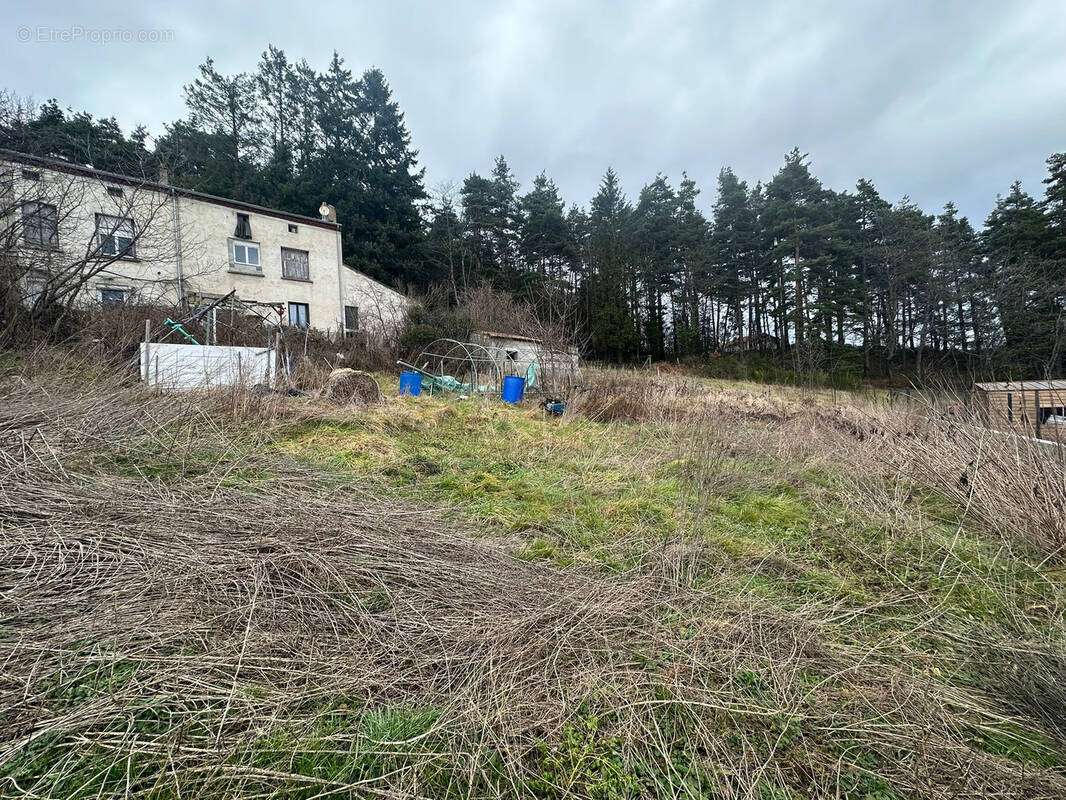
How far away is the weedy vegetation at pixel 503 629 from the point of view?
4.48 feet

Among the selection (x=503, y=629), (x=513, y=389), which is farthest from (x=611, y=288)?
(x=503, y=629)

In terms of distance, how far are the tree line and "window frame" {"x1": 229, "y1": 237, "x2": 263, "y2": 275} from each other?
19.9ft

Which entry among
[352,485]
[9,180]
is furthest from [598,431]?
[9,180]

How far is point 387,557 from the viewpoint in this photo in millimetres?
2578

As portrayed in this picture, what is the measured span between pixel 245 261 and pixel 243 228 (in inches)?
55.2

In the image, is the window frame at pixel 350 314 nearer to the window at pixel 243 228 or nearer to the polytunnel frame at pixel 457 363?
the window at pixel 243 228

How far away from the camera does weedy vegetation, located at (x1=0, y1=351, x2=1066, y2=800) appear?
1.37 metres

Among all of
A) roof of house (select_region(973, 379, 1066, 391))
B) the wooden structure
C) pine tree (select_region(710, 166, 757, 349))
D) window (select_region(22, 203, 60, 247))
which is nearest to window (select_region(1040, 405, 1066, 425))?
the wooden structure

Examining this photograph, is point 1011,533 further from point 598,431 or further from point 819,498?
point 598,431

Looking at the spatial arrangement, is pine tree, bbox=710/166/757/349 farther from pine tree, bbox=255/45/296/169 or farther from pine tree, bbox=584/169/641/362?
pine tree, bbox=255/45/296/169

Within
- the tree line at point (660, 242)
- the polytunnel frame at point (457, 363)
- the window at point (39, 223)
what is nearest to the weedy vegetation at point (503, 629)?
the window at point (39, 223)

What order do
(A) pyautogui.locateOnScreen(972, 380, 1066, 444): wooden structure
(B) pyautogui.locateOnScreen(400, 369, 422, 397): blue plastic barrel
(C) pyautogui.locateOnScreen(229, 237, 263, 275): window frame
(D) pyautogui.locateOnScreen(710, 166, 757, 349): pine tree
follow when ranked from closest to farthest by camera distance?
(A) pyautogui.locateOnScreen(972, 380, 1066, 444): wooden structure
(B) pyautogui.locateOnScreen(400, 369, 422, 397): blue plastic barrel
(C) pyautogui.locateOnScreen(229, 237, 263, 275): window frame
(D) pyautogui.locateOnScreen(710, 166, 757, 349): pine tree

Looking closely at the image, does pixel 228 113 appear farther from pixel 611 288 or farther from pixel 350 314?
pixel 611 288

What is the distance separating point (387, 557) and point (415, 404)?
6240mm
